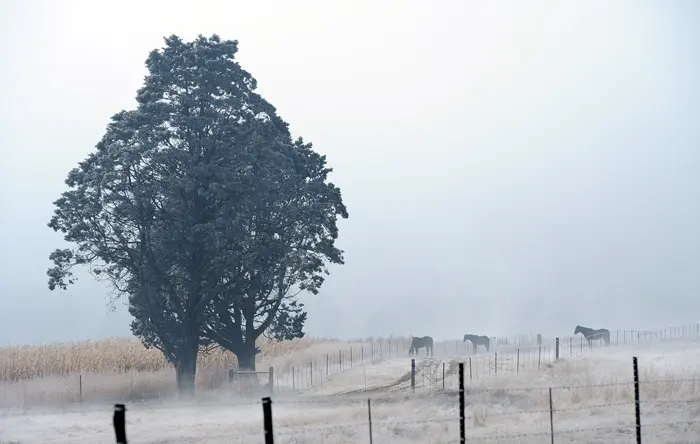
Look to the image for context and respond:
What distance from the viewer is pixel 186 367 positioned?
143ft

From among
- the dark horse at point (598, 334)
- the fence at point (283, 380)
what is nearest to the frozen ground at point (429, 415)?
the fence at point (283, 380)

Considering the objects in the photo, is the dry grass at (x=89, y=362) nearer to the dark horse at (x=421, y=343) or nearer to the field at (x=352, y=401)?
the field at (x=352, y=401)

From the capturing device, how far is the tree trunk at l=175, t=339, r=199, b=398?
141ft

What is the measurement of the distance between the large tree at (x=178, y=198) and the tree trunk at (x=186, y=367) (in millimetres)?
50

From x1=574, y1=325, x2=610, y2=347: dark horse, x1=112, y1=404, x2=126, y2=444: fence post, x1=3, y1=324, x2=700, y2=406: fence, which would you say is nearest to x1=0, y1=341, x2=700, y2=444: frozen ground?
x1=3, y1=324, x2=700, y2=406: fence

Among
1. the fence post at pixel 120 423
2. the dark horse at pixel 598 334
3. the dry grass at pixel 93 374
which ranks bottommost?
the dark horse at pixel 598 334

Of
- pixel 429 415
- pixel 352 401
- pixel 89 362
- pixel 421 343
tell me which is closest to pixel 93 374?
pixel 89 362

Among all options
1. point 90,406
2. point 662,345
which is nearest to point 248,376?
point 90,406

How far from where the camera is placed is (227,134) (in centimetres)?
4484

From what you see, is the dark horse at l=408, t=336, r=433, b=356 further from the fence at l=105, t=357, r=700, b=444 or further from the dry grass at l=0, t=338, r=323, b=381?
the fence at l=105, t=357, r=700, b=444

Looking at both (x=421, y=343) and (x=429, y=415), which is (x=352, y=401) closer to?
(x=429, y=415)

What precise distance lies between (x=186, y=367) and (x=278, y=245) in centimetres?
761

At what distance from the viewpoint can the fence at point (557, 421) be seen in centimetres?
2388

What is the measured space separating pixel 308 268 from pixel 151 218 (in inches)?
342
